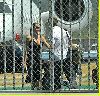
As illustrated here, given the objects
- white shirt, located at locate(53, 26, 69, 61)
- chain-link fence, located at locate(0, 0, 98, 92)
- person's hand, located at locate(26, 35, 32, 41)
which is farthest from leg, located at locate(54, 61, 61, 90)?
person's hand, located at locate(26, 35, 32, 41)

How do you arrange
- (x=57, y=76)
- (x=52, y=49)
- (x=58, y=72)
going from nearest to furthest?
(x=52, y=49) → (x=57, y=76) → (x=58, y=72)

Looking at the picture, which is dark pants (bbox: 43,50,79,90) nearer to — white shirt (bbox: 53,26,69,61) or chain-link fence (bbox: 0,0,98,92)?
chain-link fence (bbox: 0,0,98,92)

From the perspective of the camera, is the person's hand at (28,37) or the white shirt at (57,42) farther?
the person's hand at (28,37)

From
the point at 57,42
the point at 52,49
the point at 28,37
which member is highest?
the point at 28,37

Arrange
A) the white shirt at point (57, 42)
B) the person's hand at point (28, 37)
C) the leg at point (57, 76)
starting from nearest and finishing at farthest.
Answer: the leg at point (57, 76) → the white shirt at point (57, 42) → the person's hand at point (28, 37)

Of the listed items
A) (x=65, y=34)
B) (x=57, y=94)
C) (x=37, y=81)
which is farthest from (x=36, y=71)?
(x=57, y=94)

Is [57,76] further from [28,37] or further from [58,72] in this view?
[28,37]

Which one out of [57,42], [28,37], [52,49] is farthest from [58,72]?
[28,37]

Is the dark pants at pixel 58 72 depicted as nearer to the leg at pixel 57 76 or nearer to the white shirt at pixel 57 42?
the leg at pixel 57 76

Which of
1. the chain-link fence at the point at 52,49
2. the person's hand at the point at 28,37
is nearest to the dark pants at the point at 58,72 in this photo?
the chain-link fence at the point at 52,49

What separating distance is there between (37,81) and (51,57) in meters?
1.04

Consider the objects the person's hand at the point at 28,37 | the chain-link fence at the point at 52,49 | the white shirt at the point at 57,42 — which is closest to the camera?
the chain-link fence at the point at 52,49

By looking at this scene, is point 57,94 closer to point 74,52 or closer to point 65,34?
point 65,34

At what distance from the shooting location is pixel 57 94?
714 centimetres
